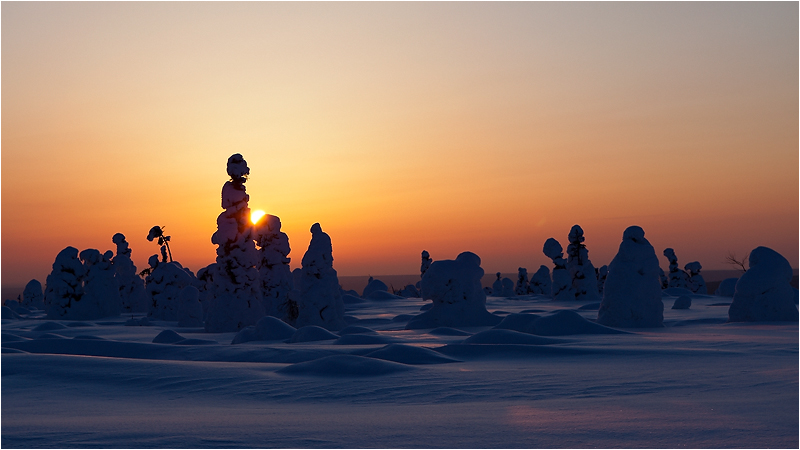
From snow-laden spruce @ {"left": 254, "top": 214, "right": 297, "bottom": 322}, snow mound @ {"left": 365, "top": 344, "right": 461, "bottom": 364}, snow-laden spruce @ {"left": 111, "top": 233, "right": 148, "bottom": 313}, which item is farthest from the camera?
snow-laden spruce @ {"left": 111, "top": 233, "right": 148, "bottom": 313}

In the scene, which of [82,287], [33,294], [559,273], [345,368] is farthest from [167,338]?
[33,294]

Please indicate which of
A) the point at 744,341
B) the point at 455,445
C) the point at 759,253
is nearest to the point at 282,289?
the point at 759,253

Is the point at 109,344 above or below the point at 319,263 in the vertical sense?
below

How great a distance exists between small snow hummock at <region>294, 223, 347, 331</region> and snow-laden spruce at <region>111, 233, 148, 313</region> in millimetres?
25595

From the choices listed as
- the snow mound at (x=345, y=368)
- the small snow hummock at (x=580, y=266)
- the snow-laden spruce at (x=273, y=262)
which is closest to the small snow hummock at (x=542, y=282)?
the small snow hummock at (x=580, y=266)

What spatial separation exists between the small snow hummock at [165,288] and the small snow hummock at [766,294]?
25.8 metres

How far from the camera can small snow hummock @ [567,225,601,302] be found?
4841 cm

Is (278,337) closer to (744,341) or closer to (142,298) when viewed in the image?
(744,341)

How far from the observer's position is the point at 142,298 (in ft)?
159

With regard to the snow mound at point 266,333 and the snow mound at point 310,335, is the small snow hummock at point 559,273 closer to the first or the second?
the snow mound at point 266,333

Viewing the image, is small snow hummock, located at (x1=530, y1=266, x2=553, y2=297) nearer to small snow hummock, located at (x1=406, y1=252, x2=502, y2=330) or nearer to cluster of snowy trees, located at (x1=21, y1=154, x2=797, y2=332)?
cluster of snowy trees, located at (x1=21, y1=154, x2=797, y2=332)

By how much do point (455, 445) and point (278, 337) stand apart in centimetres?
1414

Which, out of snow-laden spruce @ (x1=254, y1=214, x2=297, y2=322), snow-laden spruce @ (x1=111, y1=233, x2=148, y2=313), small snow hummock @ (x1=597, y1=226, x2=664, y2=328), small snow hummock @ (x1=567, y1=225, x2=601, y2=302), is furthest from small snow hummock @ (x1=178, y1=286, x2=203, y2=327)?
small snow hummock @ (x1=567, y1=225, x2=601, y2=302)

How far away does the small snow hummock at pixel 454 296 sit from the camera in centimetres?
2406
